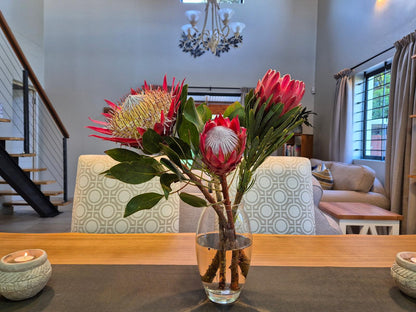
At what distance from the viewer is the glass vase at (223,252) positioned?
1.39 feet

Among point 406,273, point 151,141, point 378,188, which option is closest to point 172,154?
point 151,141

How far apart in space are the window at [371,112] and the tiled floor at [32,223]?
3936 millimetres

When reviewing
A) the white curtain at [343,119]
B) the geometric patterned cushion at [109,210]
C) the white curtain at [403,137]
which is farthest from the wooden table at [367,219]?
the geometric patterned cushion at [109,210]

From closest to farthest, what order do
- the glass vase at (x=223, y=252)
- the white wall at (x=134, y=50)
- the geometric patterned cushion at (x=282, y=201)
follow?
the glass vase at (x=223, y=252)
the geometric patterned cushion at (x=282, y=201)
the white wall at (x=134, y=50)

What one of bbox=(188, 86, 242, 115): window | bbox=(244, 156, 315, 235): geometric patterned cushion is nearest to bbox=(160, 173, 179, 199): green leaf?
bbox=(244, 156, 315, 235): geometric patterned cushion

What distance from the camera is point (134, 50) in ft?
17.5

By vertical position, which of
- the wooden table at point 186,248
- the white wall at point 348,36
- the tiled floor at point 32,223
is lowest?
the tiled floor at point 32,223

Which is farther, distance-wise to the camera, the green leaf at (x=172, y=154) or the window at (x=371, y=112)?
the window at (x=371, y=112)

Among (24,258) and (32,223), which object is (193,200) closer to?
(24,258)

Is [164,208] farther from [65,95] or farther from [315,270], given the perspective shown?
[65,95]

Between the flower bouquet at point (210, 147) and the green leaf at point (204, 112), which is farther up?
the green leaf at point (204, 112)

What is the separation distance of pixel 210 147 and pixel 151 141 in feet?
0.28

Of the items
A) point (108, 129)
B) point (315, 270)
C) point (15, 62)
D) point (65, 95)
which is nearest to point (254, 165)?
point (108, 129)

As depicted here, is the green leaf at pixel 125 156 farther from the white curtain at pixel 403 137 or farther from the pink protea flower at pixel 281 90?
the white curtain at pixel 403 137
